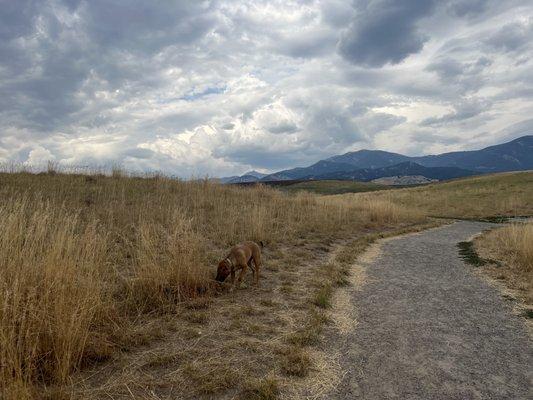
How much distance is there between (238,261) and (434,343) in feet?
11.2

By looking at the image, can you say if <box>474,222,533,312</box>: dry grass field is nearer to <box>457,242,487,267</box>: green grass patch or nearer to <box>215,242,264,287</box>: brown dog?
<box>457,242,487,267</box>: green grass patch

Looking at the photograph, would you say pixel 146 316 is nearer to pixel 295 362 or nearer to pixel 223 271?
pixel 223 271

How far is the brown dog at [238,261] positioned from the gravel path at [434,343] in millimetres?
2033

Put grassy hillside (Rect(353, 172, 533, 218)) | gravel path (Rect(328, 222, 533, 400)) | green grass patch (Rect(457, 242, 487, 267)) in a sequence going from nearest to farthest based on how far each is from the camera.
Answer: gravel path (Rect(328, 222, 533, 400)) < green grass patch (Rect(457, 242, 487, 267)) < grassy hillside (Rect(353, 172, 533, 218))

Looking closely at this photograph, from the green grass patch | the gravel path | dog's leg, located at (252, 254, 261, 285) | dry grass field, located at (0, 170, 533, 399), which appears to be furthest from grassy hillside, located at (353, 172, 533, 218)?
dry grass field, located at (0, 170, 533, 399)

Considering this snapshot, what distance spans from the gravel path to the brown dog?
6.67ft

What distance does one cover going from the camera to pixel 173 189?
17.5m

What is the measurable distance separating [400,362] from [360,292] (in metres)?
3.00

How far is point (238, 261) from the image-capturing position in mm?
6973

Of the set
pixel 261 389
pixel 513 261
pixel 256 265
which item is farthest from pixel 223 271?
pixel 513 261

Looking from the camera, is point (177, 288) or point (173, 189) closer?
point (177, 288)

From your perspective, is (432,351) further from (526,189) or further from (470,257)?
(526,189)

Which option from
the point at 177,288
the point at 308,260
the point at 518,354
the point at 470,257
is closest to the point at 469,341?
the point at 518,354

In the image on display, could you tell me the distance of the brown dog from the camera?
679cm
